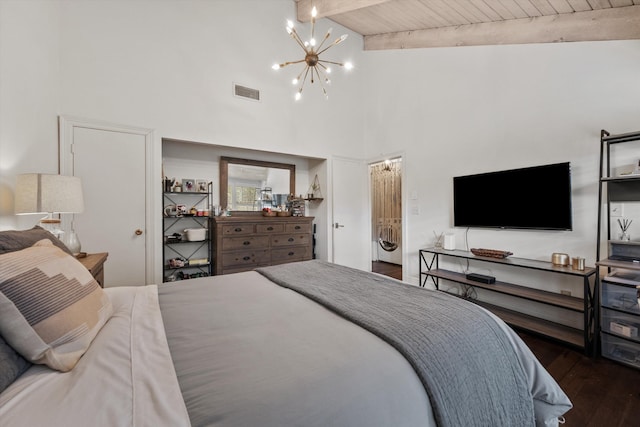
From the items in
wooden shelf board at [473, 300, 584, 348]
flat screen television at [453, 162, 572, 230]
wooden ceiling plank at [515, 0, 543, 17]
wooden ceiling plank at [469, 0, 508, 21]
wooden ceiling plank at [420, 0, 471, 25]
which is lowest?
wooden shelf board at [473, 300, 584, 348]

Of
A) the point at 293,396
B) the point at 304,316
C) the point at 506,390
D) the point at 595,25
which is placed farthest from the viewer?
the point at 595,25

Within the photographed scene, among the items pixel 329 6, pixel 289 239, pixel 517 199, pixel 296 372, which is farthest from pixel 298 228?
pixel 296 372

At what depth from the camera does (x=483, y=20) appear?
319 centimetres

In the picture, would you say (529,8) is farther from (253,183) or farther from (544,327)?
(253,183)

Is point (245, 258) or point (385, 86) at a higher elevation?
point (385, 86)

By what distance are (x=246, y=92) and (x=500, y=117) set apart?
125 inches

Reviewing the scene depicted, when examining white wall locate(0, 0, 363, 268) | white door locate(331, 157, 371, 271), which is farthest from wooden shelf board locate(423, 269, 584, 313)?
white wall locate(0, 0, 363, 268)

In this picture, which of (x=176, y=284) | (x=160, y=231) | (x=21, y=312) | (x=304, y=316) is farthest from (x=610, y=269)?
(x=160, y=231)

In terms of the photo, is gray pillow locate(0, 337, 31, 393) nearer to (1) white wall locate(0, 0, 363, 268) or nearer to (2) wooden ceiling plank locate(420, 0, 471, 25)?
(1) white wall locate(0, 0, 363, 268)

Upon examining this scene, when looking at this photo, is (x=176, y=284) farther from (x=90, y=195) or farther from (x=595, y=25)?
(x=595, y=25)

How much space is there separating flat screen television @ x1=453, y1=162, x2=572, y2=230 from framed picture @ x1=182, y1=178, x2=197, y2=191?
341 centimetres

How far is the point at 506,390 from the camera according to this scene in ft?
3.50

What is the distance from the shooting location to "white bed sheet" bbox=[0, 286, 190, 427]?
0.56 m

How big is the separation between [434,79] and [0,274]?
4.40 m
